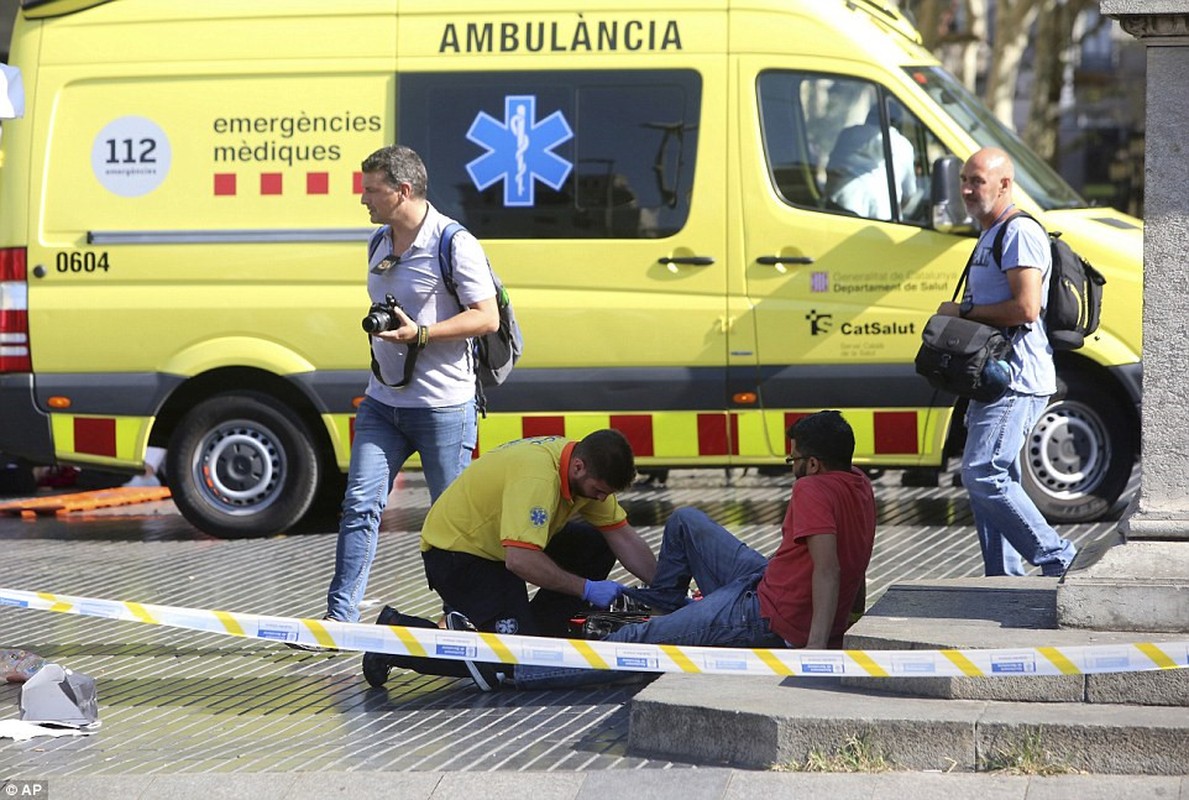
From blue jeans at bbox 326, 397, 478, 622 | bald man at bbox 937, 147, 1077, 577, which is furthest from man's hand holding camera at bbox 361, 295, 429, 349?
bald man at bbox 937, 147, 1077, 577

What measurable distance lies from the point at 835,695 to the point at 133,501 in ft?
22.3

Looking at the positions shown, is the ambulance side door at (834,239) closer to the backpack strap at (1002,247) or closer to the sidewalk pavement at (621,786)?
the backpack strap at (1002,247)

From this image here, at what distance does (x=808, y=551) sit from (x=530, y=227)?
3848 mm

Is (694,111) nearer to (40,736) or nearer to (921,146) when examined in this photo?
(921,146)

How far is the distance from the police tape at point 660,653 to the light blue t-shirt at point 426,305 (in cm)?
110

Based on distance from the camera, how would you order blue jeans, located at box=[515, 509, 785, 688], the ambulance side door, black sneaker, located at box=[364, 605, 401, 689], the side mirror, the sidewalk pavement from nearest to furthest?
the sidewalk pavement < blue jeans, located at box=[515, 509, 785, 688] < black sneaker, located at box=[364, 605, 401, 689] < the side mirror < the ambulance side door

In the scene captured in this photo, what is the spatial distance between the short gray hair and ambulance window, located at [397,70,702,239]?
2574mm

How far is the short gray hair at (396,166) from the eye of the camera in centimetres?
638

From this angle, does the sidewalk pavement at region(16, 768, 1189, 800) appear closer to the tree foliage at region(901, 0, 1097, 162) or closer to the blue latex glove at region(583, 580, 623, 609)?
the blue latex glove at region(583, 580, 623, 609)

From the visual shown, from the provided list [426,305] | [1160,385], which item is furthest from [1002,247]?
[426,305]

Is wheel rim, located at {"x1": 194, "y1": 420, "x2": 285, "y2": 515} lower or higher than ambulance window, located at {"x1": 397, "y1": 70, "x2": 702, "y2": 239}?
lower

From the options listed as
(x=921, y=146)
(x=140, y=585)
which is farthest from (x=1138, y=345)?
(x=140, y=585)

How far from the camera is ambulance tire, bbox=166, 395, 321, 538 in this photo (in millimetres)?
9305

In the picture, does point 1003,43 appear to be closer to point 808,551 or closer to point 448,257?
point 448,257
